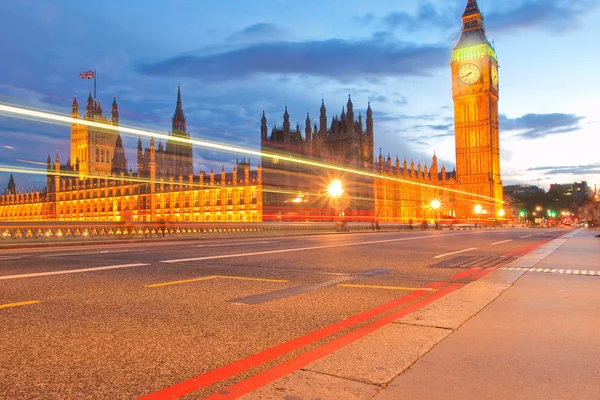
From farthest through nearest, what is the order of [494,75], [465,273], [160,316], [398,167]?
[494,75] → [398,167] → [465,273] → [160,316]

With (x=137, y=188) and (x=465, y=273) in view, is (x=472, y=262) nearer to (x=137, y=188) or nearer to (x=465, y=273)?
(x=465, y=273)

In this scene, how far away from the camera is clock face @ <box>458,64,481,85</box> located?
98.0m

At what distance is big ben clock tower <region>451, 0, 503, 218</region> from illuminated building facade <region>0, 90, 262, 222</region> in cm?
4357

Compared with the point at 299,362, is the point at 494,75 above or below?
above

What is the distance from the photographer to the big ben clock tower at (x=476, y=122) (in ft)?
318

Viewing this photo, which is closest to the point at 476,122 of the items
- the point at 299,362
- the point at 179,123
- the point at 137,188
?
the point at 179,123

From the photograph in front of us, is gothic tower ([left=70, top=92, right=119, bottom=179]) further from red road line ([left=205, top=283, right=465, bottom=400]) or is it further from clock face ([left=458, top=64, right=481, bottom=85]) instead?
red road line ([left=205, top=283, right=465, bottom=400])

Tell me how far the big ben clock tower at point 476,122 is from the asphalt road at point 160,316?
9329cm

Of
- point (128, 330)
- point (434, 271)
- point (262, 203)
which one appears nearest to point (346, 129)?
point (262, 203)

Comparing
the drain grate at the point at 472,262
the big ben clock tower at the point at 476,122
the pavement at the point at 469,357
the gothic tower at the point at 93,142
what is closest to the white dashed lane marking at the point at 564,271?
the drain grate at the point at 472,262

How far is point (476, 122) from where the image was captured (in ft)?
323

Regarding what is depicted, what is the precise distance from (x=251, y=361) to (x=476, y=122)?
10265 centimetres

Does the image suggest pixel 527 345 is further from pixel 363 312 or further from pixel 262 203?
pixel 262 203

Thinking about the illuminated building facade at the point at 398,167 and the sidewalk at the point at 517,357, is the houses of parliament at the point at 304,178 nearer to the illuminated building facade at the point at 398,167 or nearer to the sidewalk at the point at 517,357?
the illuminated building facade at the point at 398,167
